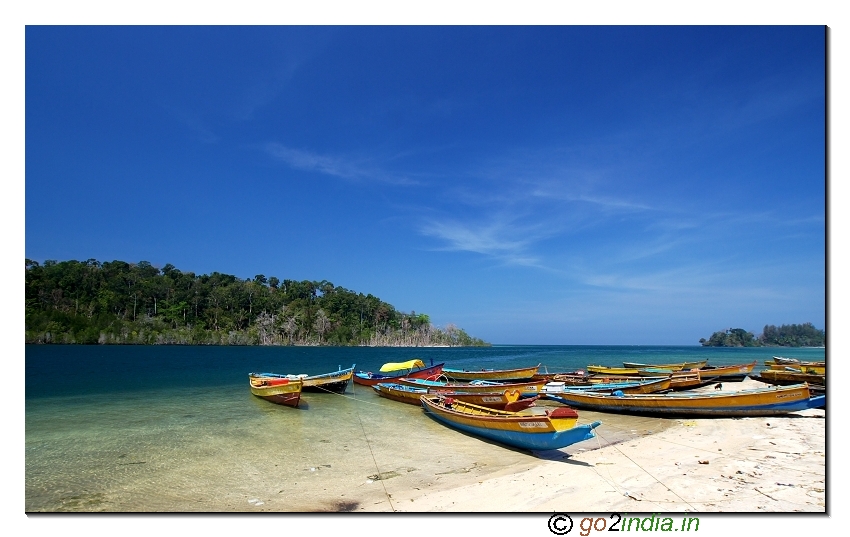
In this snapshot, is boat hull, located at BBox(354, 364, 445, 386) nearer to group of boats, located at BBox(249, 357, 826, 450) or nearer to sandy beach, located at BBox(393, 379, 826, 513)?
group of boats, located at BBox(249, 357, 826, 450)

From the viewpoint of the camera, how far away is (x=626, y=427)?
11000 millimetres

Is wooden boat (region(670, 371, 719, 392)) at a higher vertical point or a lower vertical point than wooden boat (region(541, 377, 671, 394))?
lower

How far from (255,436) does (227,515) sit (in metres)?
6.36

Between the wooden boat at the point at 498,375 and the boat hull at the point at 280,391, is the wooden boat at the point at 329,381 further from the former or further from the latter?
the wooden boat at the point at 498,375

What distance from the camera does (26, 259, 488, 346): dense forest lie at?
48.4m

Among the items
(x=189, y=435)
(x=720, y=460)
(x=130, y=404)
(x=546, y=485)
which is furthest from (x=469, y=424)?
(x=130, y=404)

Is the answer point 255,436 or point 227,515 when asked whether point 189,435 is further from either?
point 227,515

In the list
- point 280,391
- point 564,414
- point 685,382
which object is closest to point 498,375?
point 685,382

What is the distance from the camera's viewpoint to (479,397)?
11.6 meters

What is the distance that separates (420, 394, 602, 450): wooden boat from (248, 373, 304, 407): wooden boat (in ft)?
18.7

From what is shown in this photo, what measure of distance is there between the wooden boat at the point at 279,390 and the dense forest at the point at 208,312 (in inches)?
1005

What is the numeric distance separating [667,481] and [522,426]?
2648 mm

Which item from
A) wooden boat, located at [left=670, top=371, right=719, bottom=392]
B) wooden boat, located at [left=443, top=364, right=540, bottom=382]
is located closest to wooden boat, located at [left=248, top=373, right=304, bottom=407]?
wooden boat, located at [left=443, top=364, right=540, bottom=382]

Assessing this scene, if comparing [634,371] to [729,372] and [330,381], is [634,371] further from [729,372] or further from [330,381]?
[330,381]
